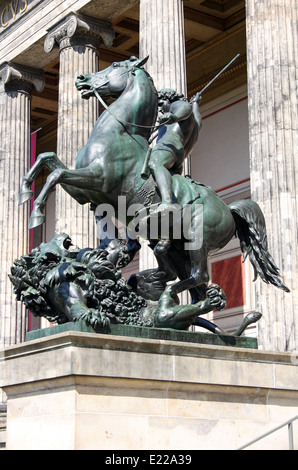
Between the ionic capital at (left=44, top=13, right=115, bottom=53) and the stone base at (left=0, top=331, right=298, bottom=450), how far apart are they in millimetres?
16818

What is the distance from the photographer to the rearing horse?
295 inches

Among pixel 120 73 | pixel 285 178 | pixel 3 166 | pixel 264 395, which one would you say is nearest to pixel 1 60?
pixel 3 166

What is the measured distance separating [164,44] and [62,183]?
1151 centimetres

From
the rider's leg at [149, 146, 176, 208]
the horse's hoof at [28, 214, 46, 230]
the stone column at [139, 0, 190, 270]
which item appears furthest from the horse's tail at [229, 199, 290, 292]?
the stone column at [139, 0, 190, 270]

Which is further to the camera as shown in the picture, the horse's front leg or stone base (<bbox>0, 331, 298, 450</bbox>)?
the horse's front leg

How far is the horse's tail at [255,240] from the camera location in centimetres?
790

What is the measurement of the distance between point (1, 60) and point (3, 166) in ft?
11.9

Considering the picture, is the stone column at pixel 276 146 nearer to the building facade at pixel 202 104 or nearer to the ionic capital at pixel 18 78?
the building facade at pixel 202 104

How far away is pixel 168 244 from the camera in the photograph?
7.51 m

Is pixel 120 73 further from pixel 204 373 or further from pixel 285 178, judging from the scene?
pixel 285 178

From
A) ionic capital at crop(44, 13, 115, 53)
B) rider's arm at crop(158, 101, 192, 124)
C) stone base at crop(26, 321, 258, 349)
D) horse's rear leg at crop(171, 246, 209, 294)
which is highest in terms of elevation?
ionic capital at crop(44, 13, 115, 53)

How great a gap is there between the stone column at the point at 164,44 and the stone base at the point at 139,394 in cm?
1044

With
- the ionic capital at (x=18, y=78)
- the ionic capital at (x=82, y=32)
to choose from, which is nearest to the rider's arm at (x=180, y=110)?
the ionic capital at (x=82, y=32)

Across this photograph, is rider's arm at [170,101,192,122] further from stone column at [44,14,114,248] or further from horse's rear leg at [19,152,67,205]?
stone column at [44,14,114,248]
